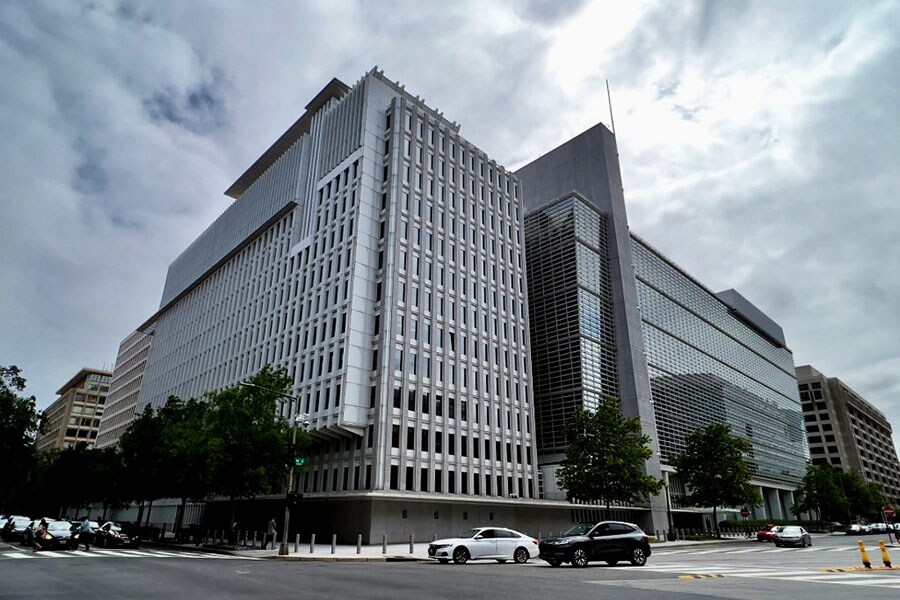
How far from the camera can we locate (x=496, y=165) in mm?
65375

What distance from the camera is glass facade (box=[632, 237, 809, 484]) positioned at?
228 ft

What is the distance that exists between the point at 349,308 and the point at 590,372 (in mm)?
27869

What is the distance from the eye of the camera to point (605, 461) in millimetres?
44281

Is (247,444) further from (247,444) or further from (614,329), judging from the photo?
(614,329)

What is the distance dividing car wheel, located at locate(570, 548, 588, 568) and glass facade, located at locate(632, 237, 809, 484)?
Result: 46017mm

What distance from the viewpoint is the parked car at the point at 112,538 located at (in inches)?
1315

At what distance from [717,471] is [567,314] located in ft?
70.9

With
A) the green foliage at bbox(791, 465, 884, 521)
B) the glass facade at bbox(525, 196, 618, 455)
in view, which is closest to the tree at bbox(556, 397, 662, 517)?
the glass facade at bbox(525, 196, 618, 455)

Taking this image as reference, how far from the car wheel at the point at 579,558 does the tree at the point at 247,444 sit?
1986cm

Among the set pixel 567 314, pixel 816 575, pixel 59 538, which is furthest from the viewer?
pixel 567 314

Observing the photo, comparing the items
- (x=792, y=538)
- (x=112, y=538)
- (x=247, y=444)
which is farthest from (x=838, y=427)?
(x=112, y=538)

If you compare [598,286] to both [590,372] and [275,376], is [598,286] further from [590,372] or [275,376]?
[275,376]

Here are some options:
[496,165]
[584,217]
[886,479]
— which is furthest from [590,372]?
[886,479]

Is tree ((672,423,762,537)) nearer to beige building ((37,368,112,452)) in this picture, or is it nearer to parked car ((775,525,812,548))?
parked car ((775,525,812,548))
